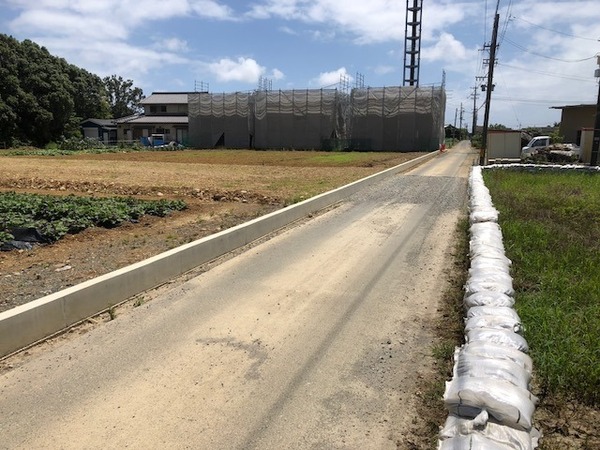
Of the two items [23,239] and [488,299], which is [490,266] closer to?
[488,299]

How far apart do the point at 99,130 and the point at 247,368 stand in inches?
2787

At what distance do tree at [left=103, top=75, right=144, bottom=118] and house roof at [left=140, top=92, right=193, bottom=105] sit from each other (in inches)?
983

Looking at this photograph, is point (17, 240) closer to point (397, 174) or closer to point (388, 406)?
point (388, 406)

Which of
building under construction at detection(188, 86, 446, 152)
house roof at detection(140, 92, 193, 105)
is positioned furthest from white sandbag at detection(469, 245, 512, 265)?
house roof at detection(140, 92, 193, 105)

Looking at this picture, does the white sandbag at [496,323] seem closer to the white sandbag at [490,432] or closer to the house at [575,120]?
the white sandbag at [490,432]

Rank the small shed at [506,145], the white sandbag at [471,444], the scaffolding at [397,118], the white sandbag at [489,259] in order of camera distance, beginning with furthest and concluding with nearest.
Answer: the scaffolding at [397,118] → the small shed at [506,145] → the white sandbag at [489,259] → the white sandbag at [471,444]

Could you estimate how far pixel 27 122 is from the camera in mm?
52219

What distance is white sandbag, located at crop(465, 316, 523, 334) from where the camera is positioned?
12.8 ft

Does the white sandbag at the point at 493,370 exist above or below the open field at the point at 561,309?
above

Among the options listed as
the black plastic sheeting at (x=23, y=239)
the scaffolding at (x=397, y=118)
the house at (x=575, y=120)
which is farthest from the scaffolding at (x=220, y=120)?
the black plastic sheeting at (x=23, y=239)

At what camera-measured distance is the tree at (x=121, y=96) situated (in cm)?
9762

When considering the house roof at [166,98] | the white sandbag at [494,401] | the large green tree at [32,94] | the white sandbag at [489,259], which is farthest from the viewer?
the house roof at [166,98]

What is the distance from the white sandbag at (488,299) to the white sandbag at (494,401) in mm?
1440

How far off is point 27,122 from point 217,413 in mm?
57647
